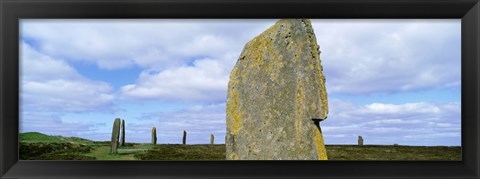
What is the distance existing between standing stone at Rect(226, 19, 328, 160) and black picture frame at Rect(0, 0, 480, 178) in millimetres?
2036

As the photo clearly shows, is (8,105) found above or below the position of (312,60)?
below

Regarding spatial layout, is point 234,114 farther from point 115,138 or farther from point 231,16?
point 115,138

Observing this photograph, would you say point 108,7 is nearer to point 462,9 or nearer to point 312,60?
point 462,9

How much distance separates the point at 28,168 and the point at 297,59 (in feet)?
10.2

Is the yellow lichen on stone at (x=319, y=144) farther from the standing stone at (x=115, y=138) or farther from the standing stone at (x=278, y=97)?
the standing stone at (x=115, y=138)

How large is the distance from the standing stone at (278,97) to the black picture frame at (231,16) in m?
2.04

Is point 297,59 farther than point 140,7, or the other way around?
point 297,59

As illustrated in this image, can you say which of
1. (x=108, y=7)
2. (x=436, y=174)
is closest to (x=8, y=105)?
(x=108, y=7)

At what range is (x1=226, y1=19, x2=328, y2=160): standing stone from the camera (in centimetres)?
483

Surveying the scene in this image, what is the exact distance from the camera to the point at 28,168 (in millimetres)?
2713

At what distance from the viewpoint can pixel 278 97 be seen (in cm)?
496

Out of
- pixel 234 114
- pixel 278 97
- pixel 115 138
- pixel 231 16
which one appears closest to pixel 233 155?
pixel 234 114

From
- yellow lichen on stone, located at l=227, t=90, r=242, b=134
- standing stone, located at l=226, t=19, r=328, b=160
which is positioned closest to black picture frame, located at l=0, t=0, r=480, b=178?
standing stone, located at l=226, t=19, r=328, b=160

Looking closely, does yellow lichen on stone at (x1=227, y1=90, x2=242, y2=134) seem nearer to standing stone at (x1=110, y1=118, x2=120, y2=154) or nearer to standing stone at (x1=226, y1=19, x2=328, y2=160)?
standing stone at (x1=226, y1=19, x2=328, y2=160)
